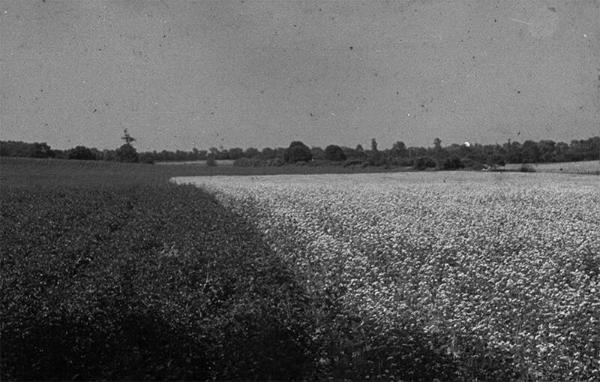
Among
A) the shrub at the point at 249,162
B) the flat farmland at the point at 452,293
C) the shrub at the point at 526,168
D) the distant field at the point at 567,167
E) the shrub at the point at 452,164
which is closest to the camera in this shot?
the flat farmland at the point at 452,293

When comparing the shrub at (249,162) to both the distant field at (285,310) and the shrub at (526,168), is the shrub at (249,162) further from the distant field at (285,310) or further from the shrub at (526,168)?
the distant field at (285,310)

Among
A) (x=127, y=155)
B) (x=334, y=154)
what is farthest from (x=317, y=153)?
(x=127, y=155)

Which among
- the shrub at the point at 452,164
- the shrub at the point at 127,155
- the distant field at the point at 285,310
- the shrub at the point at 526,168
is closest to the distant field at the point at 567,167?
the shrub at the point at 526,168

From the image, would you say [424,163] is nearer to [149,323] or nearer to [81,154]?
[149,323]

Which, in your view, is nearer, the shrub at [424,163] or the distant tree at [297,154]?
the shrub at [424,163]

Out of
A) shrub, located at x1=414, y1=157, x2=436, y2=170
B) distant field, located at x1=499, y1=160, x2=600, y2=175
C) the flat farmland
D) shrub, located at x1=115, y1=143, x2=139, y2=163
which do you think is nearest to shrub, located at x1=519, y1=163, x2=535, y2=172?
distant field, located at x1=499, y1=160, x2=600, y2=175

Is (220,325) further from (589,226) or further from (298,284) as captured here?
(589,226)
